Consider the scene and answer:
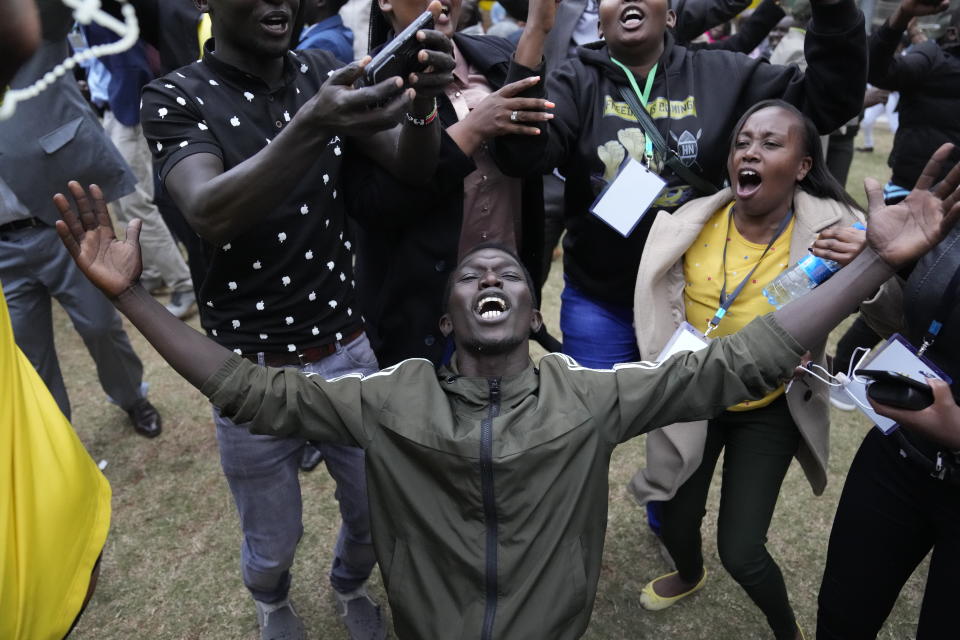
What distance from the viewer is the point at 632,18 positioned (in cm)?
276

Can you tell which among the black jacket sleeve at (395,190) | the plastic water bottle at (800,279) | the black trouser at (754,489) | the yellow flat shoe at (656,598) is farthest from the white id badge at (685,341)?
the yellow flat shoe at (656,598)

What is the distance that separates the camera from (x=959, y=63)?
4.58m

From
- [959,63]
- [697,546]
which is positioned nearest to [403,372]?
[697,546]

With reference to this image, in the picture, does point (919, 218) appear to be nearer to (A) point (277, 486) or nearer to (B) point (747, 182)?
(B) point (747, 182)

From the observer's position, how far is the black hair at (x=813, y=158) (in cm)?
257

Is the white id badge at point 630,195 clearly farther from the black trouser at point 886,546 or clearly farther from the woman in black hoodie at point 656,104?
the black trouser at point 886,546

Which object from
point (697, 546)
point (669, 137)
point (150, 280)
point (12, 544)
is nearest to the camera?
point (12, 544)

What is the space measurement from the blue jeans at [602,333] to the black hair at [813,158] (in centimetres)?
70

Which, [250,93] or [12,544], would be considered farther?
[250,93]

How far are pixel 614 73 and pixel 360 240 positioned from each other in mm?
1105

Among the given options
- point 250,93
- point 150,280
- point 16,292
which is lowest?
point 150,280

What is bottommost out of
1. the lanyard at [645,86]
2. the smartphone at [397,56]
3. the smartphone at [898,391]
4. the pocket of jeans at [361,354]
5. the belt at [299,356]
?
the pocket of jeans at [361,354]

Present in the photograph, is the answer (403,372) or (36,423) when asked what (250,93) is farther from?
(36,423)

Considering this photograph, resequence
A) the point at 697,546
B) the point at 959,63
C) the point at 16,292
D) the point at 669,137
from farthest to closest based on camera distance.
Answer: the point at 959,63
the point at 16,292
the point at 697,546
the point at 669,137
